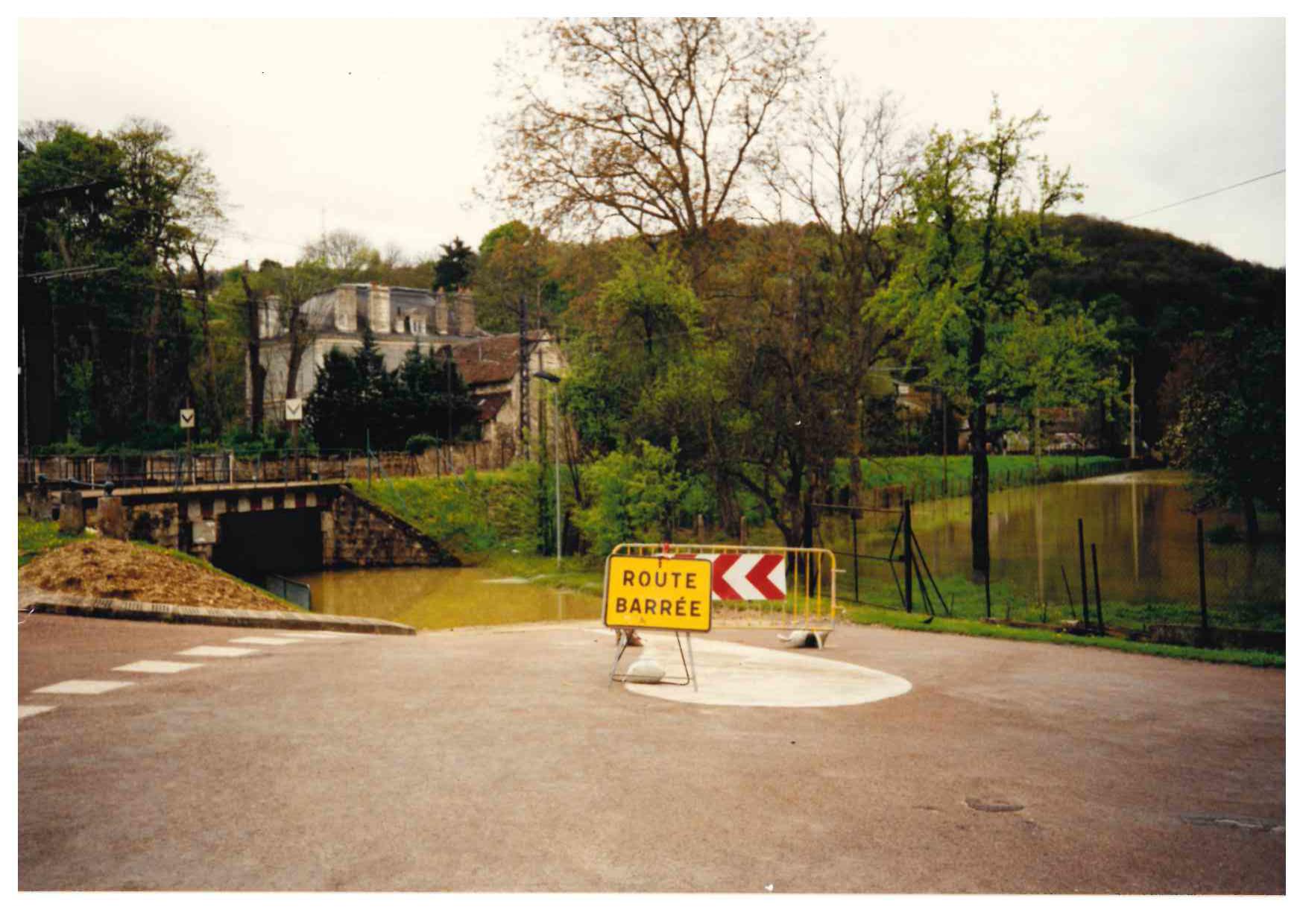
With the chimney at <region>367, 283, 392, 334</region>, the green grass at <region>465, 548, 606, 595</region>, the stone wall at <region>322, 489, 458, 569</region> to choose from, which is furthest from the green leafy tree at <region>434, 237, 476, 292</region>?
the green grass at <region>465, 548, 606, 595</region>

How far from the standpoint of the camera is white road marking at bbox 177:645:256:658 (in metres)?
9.87

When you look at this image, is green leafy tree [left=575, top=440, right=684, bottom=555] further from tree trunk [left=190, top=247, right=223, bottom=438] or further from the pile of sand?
tree trunk [left=190, top=247, right=223, bottom=438]

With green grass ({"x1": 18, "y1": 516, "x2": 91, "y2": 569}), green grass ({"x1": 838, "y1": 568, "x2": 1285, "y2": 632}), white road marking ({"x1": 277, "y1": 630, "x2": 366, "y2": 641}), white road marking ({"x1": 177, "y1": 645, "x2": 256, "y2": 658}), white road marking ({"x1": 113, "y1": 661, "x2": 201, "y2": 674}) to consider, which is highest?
green grass ({"x1": 18, "y1": 516, "x2": 91, "y2": 569})

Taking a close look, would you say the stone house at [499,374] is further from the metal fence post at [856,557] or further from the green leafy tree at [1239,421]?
the green leafy tree at [1239,421]

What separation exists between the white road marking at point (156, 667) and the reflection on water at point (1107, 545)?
18491 millimetres

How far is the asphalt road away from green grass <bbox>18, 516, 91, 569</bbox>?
790cm

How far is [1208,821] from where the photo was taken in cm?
546

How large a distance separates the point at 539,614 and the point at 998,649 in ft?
42.6

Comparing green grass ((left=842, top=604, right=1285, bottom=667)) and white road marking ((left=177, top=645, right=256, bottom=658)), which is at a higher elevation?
white road marking ((left=177, top=645, right=256, bottom=658))

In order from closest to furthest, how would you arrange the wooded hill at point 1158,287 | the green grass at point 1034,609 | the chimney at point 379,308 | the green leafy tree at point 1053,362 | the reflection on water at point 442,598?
1. the wooded hill at point 1158,287
2. the green grass at point 1034,609
3. the reflection on water at point 442,598
4. the green leafy tree at point 1053,362
5. the chimney at point 379,308

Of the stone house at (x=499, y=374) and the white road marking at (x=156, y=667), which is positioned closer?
the white road marking at (x=156, y=667)

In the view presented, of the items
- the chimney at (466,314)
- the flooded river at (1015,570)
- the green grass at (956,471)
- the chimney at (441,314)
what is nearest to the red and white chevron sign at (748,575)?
the flooded river at (1015,570)

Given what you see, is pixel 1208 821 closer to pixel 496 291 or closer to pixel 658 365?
pixel 658 365

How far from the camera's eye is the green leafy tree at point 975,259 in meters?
27.3
